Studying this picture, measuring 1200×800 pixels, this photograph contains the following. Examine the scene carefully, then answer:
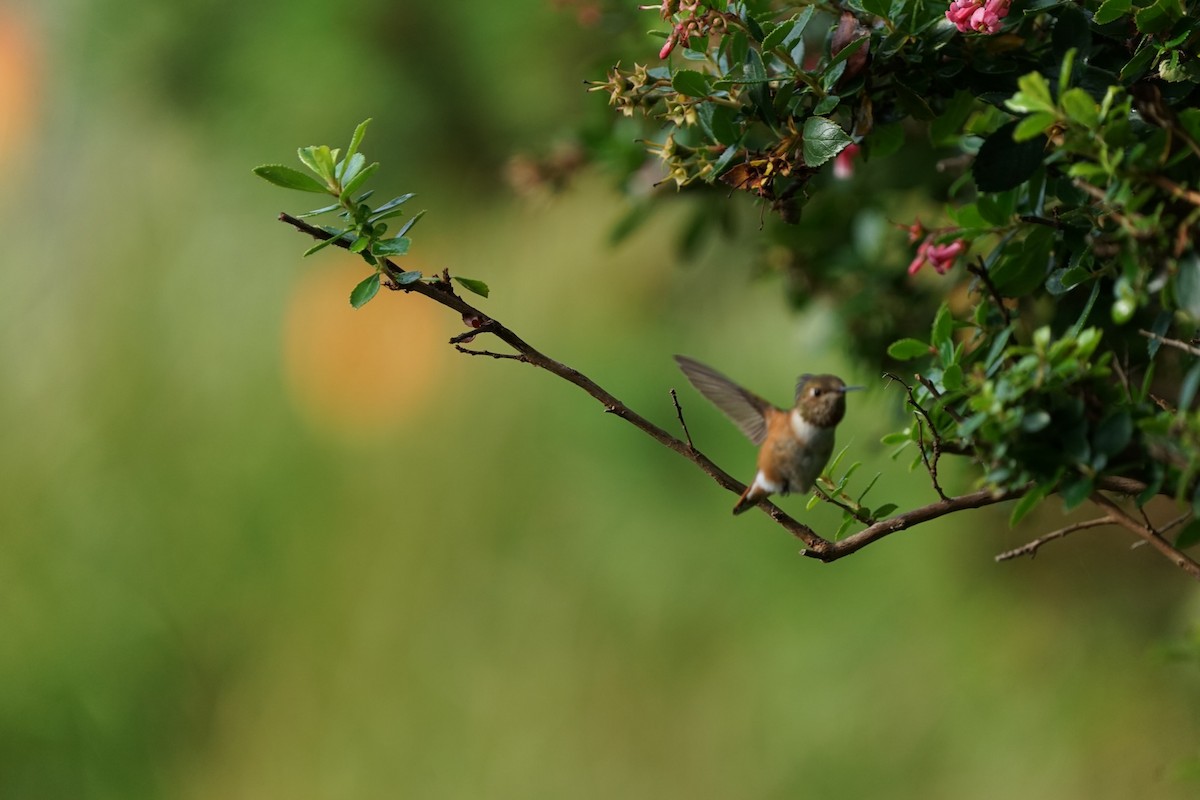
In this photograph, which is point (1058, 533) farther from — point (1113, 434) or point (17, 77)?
point (17, 77)

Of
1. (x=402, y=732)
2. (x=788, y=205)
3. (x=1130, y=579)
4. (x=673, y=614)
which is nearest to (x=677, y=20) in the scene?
(x=788, y=205)

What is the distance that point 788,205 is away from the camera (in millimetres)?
489

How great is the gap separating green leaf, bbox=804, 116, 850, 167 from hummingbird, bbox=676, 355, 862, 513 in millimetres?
184

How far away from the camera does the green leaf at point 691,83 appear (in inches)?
18.1

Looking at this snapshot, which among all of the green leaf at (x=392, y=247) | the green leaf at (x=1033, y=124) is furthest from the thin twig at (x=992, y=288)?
the green leaf at (x=392, y=247)

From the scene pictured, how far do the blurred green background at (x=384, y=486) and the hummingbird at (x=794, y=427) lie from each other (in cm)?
79

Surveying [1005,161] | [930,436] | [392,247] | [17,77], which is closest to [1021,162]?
[1005,161]

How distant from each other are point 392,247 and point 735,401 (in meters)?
0.31

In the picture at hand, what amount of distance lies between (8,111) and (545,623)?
45.3 inches

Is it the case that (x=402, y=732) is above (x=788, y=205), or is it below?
below

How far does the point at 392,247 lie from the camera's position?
17.4 inches

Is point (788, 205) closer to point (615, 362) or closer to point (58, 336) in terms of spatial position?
point (615, 362)

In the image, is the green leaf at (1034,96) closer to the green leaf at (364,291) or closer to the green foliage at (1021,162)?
the green foliage at (1021,162)

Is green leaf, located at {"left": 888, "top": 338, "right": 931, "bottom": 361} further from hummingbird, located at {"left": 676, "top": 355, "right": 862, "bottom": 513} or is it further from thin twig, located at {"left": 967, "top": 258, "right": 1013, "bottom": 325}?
hummingbird, located at {"left": 676, "top": 355, "right": 862, "bottom": 513}
